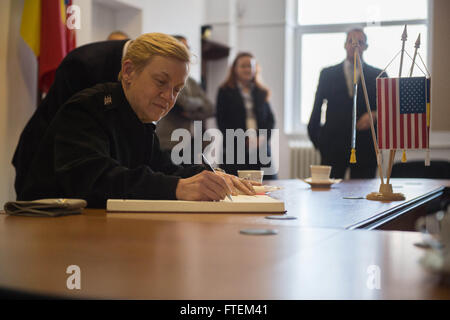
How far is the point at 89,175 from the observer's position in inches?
57.1

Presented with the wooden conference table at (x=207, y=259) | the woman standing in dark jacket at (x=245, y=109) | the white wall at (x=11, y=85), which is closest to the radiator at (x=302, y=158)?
the woman standing in dark jacket at (x=245, y=109)

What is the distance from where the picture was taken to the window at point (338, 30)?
21.4 feet

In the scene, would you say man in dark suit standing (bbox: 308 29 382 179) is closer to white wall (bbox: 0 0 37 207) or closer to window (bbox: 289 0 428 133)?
white wall (bbox: 0 0 37 207)

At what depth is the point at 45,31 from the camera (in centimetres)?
374

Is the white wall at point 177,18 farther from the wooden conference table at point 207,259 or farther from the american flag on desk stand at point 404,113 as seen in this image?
the wooden conference table at point 207,259

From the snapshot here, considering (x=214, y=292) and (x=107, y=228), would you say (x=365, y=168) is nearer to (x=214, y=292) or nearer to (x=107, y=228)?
(x=107, y=228)

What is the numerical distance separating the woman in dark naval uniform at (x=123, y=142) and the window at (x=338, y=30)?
5.08 metres

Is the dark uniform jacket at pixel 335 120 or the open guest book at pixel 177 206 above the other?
the dark uniform jacket at pixel 335 120

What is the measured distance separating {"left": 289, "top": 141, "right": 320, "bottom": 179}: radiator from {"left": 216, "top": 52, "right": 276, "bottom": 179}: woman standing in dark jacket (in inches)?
68.2

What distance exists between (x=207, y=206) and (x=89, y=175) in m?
0.31

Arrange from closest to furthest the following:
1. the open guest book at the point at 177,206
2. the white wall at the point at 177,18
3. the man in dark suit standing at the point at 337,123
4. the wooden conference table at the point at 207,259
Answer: the wooden conference table at the point at 207,259 → the open guest book at the point at 177,206 → the man in dark suit standing at the point at 337,123 → the white wall at the point at 177,18

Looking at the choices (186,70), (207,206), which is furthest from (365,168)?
(207,206)

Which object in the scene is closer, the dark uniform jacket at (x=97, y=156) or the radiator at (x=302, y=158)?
the dark uniform jacket at (x=97, y=156)

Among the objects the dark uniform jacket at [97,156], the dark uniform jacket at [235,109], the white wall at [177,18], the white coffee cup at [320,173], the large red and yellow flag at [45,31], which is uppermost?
the white wall at [177,18]
